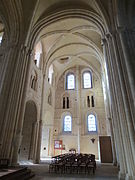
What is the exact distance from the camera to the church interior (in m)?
6.63

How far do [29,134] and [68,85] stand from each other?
34.6 feet

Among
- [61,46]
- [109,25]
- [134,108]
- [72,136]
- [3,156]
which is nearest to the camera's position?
[134,108]

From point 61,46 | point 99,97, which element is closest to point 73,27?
point 61,46

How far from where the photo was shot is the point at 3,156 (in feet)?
22.3

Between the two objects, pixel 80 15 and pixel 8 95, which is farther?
pixel 80 15

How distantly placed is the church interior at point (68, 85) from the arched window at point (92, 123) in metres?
0.13

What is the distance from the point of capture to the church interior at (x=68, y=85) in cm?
663

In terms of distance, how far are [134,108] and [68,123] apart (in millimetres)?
13368

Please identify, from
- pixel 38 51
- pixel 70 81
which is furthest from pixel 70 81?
pixel 38 51

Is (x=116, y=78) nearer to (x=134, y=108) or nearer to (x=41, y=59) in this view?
(x=134, y=108)

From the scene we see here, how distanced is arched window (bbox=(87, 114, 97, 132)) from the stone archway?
26.9ft

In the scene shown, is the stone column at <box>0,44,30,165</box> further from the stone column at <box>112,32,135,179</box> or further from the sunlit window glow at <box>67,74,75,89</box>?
the sunlit window glow at <box>67,74,75,89</box>

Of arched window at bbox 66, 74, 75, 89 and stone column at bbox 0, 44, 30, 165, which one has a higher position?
arched window at bbox 66, 74, 75, 89

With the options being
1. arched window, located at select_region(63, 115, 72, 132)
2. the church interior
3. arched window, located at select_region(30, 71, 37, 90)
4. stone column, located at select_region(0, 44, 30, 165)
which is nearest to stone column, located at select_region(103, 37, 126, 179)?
the church interior
